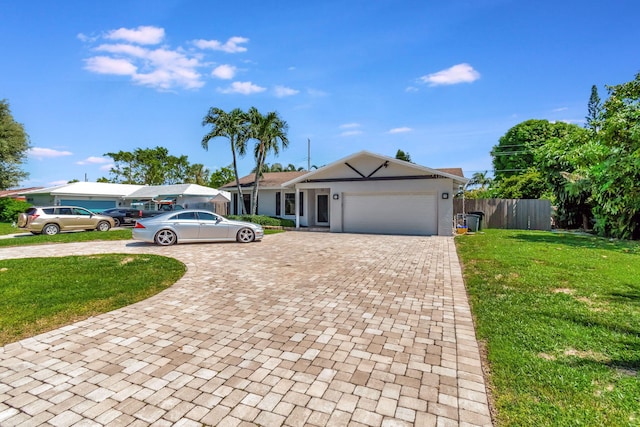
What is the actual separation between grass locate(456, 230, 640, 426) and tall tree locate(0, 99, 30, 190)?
36.7 metres

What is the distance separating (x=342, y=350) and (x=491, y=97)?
16.8 metres

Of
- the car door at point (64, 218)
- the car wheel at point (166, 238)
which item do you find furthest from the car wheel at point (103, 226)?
the car wheel at point (166, 238)

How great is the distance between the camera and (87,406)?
8.45 feet

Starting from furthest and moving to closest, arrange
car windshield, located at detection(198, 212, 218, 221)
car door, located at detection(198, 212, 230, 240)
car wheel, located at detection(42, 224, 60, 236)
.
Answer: car wheel, located at detection(42, 224, 60, 236), car windshield, located at detection(198, 212, 218, 221), car door, located at detection(198, 212, 230, 240)

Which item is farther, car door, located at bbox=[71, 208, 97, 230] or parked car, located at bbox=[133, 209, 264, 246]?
car door, located at bbox=[71, 208, 97, 230]

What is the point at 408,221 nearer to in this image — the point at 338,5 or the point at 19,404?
the point at 338,5

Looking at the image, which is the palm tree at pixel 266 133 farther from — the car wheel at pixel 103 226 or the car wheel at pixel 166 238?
the car wheel at pixel 166 238

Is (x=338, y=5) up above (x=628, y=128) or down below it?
above

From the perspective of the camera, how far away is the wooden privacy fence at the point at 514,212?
19297 millimetres

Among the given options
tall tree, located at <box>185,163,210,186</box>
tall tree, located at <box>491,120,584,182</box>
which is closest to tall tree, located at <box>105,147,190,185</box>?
tall tree, located at <box>185,163,210,186</box>

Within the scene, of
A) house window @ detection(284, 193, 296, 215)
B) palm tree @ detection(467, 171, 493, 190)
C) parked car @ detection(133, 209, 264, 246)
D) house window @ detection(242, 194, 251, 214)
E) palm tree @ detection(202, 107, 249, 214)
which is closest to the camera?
parked car @ detection(133, 209, 264, 246)

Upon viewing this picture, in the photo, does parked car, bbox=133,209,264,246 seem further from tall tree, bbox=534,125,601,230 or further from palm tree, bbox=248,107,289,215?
tall tree, bbox=534,125,601,230

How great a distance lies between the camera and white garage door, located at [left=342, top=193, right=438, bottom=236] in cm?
1650

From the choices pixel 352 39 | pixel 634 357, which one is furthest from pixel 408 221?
pixel 634 357
